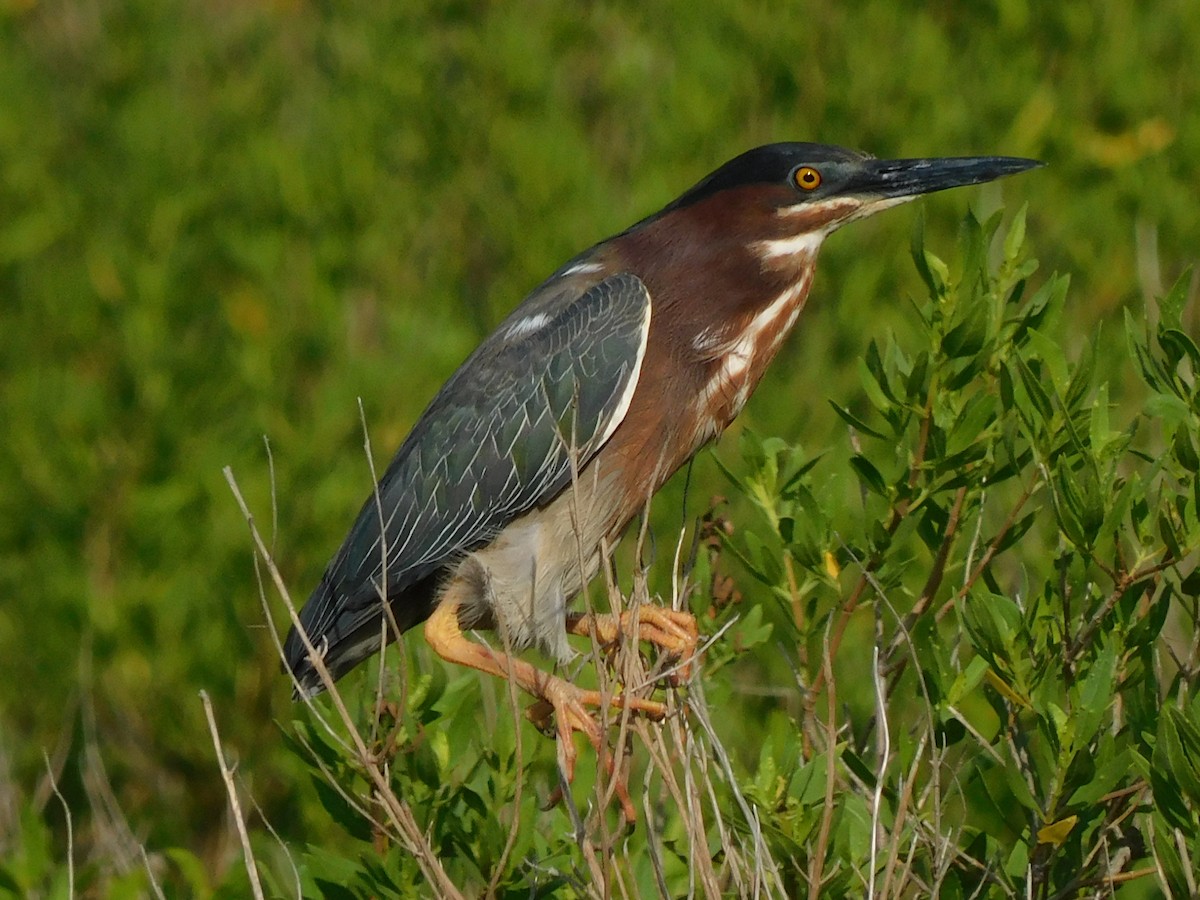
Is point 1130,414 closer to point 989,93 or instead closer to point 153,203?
point 989,93

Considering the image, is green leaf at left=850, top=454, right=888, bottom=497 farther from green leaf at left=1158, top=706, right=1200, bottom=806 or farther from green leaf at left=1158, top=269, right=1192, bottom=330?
green leaf at left=1158, top=706, right=1200, bottom=806

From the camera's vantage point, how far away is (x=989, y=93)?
7.68m

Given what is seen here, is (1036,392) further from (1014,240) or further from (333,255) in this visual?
(333,255)

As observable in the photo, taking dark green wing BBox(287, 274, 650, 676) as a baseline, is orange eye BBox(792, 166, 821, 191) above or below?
above

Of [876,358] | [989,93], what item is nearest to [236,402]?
[989,93]

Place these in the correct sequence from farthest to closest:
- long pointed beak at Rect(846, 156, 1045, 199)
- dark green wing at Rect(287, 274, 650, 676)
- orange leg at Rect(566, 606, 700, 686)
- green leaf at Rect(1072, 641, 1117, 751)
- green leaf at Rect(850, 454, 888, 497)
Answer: dark green wing at Rect(287, 274, 650, 676) → long pointed beak at Rect(846, 156, 1045, 199) → orange leg at Rect(566, 606, 700, 686) → green leaf at Rect(850, 454, 888, 497) → green leaf at Rect(1072, 641, 1117, 751)

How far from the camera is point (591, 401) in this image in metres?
3.91

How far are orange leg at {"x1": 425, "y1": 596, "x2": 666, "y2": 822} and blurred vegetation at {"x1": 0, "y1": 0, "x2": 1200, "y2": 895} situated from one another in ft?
0.32

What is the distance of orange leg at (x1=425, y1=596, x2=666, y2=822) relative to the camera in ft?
10.8

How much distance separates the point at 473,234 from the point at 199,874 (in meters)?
4.89

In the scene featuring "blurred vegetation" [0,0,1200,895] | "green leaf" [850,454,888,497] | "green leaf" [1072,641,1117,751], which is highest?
"green leaf" [850,454,888,497]

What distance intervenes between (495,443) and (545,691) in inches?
30.6

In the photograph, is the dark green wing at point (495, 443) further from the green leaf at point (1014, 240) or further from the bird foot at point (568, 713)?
the green leaf at point (1014, 240)

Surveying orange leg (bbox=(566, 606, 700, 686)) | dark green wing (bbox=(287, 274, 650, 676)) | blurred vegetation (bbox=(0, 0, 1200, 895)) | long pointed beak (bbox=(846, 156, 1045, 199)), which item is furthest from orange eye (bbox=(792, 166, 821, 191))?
blurred vegetation (bbox=(0, 0, 1200, 895))
